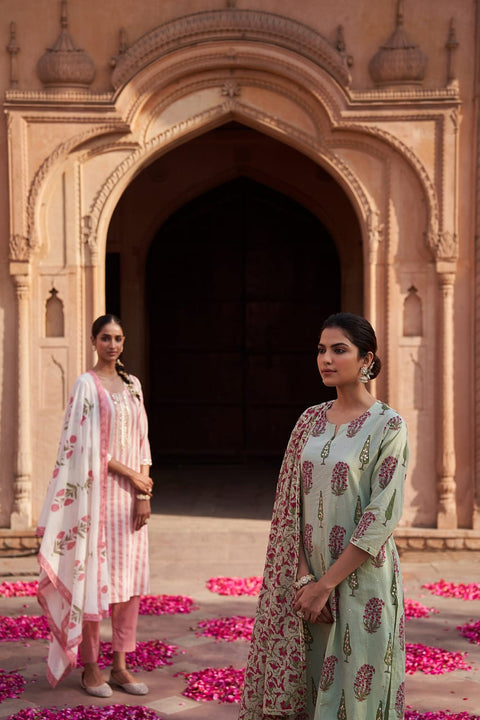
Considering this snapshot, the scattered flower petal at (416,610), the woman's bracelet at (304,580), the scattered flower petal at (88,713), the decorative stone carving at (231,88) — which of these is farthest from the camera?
the decorative stone carving at (231,88)

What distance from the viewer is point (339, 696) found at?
2885 millimetres

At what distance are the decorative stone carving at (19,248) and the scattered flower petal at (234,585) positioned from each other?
2.69 meters

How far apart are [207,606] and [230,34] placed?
13.4 feet

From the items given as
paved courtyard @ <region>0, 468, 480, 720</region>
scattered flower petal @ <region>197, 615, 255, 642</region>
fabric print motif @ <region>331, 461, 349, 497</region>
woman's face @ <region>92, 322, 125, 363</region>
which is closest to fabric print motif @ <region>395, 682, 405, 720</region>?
fabric print motif @ <region>331, 461, 349, 497</region>

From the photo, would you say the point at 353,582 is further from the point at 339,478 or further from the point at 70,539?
the point at 70,539

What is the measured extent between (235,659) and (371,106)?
416cm

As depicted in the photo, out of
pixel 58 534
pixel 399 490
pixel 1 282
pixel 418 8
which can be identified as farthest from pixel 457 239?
pixel 399 490

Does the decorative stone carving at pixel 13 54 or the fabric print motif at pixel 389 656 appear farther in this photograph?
the decorative stone carving at pixel 13 54

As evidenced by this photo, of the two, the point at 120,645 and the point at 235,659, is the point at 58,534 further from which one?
the point at 235,659

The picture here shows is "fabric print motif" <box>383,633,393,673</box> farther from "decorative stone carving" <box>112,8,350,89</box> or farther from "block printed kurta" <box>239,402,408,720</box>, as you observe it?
"decorative stone carving" <box>112,8,350,89</box>

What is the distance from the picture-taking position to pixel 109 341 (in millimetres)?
4539

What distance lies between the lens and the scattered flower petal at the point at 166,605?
5832 mm

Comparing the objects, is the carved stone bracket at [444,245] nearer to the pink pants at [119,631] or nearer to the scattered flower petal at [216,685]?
the scattered flower petal at [216,685]

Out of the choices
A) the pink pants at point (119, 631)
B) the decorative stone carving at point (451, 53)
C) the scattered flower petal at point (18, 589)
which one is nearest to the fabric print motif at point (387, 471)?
the pink pants at point (119, 631)
